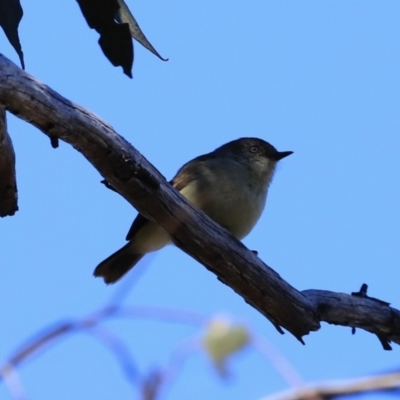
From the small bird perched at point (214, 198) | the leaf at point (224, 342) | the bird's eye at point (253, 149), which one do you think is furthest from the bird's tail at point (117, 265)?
the leaf at point (224, 342)

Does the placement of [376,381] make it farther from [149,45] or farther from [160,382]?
[149,45]

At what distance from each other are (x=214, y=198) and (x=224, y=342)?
18.0 ft

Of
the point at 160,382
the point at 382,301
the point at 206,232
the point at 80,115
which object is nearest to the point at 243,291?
the point at 206,232

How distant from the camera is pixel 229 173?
6.79m

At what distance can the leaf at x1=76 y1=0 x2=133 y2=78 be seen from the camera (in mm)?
4492

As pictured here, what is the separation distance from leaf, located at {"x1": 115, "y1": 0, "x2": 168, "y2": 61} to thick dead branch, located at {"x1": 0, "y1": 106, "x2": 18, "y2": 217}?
113 cm

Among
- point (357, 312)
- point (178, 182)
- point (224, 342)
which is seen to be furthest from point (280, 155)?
point (224, 342)

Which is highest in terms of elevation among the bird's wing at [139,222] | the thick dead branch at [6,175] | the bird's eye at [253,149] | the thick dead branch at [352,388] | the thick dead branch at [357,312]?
the bird's eye at [253,149]

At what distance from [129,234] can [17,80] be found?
120 inches

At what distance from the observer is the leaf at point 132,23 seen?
4.78 meters

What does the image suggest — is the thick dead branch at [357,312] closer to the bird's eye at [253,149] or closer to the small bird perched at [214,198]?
the small bird perched at [214,198]

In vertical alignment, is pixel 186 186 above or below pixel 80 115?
above

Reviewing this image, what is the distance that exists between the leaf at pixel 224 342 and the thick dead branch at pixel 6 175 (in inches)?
123

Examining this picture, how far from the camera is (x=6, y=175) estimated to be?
4285 mm
